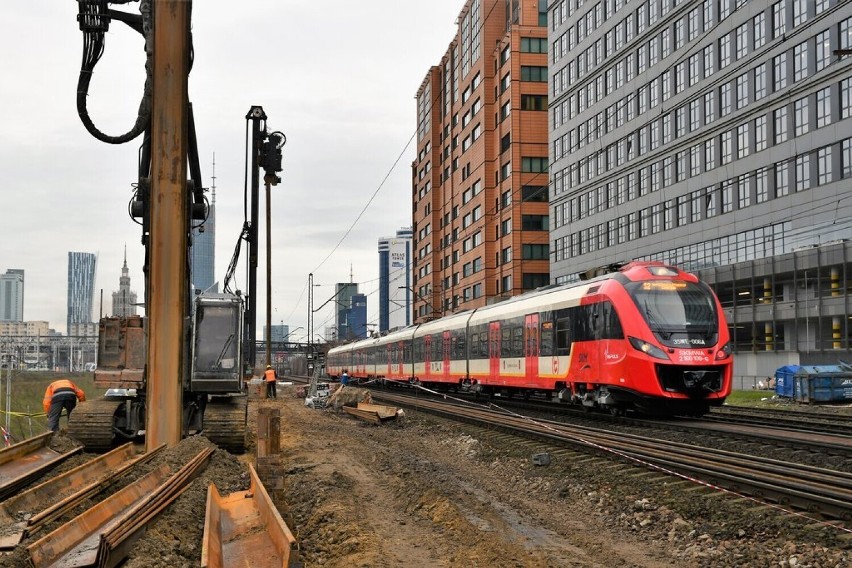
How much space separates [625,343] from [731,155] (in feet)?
120

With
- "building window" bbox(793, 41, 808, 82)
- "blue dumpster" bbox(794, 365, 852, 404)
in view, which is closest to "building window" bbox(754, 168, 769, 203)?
"building window" bbox(793, 41, 808, 82)

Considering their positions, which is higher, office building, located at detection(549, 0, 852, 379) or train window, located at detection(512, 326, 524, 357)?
office building, located at detection(549, 0, 852, 379)

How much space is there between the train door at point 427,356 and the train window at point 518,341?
12.2 metres

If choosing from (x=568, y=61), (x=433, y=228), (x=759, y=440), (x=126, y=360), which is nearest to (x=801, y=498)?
(x=759, y=440)

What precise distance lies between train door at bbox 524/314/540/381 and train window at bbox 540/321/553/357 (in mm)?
434

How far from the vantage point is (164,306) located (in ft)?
47.9

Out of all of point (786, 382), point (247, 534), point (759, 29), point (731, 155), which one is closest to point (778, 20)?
point (759, 29)

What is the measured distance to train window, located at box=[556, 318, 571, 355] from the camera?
21.6 metres

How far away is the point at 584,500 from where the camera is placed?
11102 millimetres

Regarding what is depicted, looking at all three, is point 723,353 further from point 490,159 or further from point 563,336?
point 490,159

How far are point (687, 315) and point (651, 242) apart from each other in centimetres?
4156

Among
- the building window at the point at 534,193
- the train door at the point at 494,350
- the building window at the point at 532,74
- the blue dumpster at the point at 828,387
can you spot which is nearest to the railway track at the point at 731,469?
the train door at the point at 494,350

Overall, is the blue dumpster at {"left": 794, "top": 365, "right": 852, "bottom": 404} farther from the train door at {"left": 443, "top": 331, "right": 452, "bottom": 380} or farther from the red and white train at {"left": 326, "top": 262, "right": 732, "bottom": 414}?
the train door at {"left": 443, "top": 331, "right": 452, "bottom": 380}

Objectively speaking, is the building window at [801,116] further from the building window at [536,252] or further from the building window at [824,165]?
the building window at [536,252]
